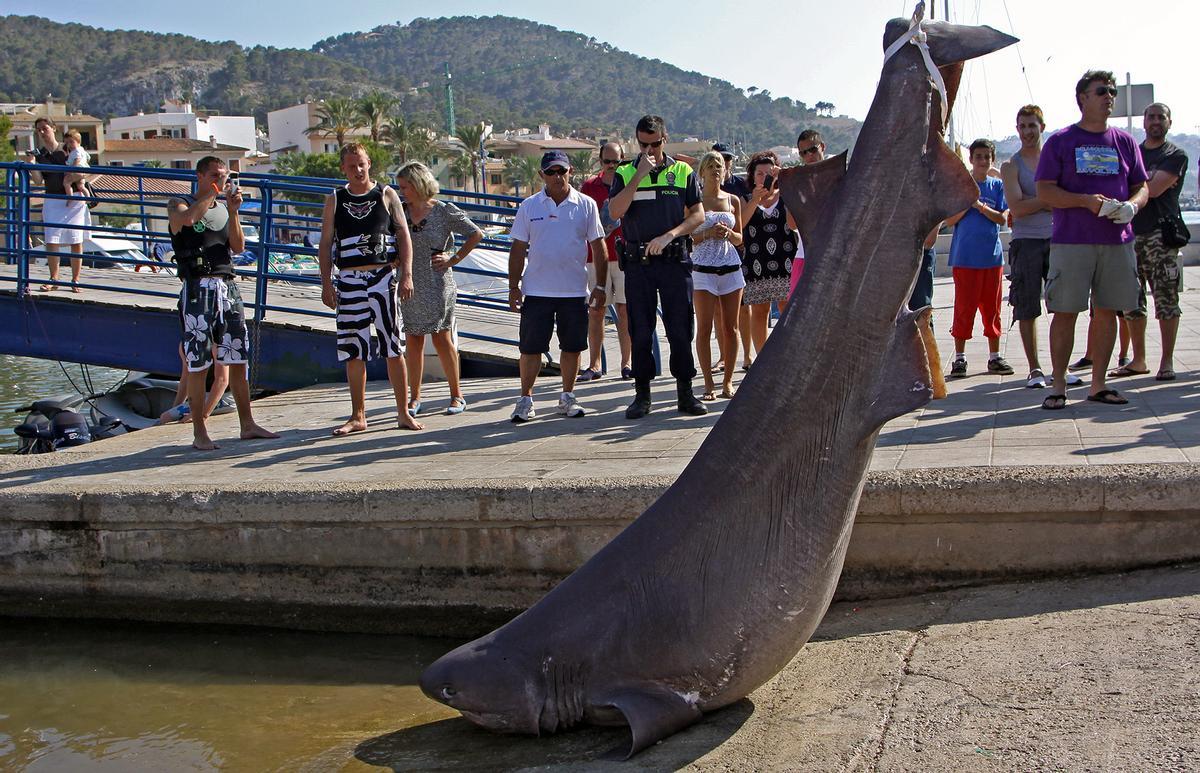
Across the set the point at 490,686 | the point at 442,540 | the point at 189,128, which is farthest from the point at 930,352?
the point at 189,128

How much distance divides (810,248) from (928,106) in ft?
2.31

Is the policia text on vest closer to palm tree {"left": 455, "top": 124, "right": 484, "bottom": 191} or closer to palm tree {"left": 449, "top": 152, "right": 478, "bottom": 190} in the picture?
palm tree {"left": 455, "top": 124, "right": 484, "bottom": 191}

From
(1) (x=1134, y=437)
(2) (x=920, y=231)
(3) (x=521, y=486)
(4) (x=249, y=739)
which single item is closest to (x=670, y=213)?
(3) (x=521, y=486)

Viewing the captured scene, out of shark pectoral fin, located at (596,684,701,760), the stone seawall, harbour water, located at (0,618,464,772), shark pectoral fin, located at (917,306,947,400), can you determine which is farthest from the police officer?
shark pectoral fin, located at (596,684,701,760)

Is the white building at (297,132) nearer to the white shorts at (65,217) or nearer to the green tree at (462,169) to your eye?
the green tree at (462,169)

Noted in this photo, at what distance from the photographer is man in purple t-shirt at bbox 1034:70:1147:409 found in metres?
7.25

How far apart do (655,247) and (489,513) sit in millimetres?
2790

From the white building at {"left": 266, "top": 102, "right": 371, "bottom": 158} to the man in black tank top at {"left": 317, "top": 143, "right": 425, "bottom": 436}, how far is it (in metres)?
119

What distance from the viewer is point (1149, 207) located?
8680 mm

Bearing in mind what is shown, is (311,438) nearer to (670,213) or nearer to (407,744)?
(670,213)

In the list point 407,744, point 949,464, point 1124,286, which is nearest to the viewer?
point 407,744

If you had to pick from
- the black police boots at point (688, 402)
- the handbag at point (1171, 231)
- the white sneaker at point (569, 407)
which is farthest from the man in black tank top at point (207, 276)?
the handbag at point (1171, 231)

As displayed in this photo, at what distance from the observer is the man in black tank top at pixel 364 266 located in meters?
8.45

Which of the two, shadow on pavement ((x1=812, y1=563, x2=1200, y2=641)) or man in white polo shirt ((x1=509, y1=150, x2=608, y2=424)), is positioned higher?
man in white polo shirt ((x1=509, y1=150, x2=608, y2=424))
